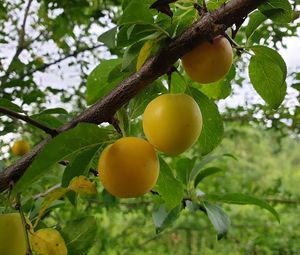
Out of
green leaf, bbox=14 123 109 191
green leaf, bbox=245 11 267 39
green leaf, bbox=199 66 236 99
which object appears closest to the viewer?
Result: green leaf, bbox=14 123 109 191

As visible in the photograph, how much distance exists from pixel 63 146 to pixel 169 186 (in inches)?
13.5

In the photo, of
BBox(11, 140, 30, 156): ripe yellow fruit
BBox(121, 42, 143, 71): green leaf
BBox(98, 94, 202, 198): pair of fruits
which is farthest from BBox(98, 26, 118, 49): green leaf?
BBox(11, 140, 30, 156): ripe yellow fruit

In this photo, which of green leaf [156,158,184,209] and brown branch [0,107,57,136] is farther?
green leaf [156,158,184,209]

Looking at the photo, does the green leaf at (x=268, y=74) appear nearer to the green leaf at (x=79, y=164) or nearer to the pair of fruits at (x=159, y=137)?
the pair of fruits at (x=159, y=137)

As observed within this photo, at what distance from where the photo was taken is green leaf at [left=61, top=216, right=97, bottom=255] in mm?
858

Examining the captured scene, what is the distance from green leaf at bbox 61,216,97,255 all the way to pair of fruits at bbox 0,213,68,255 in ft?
0.34

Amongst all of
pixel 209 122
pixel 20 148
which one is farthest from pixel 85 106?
pixel 209 122

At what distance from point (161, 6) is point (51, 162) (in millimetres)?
307

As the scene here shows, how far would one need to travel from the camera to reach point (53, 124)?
102 cm

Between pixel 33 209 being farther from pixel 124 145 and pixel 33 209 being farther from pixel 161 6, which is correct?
pixel 161 6

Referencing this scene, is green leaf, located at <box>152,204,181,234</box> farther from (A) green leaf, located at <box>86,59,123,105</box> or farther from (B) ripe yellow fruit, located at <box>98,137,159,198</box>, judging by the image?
(B) ripe yellow fruit, located at <box>98,137,159,198</box>

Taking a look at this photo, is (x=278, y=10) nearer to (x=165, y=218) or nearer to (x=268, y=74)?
(x=268, y=74)

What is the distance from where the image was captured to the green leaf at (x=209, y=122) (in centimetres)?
86

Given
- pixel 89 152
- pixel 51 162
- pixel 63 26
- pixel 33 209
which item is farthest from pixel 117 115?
pixel 63 26
